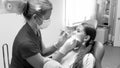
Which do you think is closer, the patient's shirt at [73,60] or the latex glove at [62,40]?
the patient's shirt at [73,60]

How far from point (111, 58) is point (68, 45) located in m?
2.25

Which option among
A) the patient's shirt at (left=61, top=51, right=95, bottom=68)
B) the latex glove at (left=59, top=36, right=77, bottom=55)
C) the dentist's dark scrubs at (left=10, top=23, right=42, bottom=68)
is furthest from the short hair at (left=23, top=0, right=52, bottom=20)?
the patient's shirt at (left=61, top=51, right=95, bottom=68)

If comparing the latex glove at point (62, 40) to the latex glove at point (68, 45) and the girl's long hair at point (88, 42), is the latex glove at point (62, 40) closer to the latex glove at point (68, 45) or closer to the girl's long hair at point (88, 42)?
the latex glove at point (68, 45)

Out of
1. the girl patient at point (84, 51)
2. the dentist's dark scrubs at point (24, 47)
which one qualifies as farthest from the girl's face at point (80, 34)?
the dentist's dark scrubs at point (24, 47)

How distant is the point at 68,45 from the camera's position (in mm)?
1635

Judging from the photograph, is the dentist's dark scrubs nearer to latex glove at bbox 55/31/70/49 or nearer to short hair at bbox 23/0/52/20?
short hair at bbox 23/0/52/20

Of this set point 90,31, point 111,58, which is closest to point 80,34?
point 90,31

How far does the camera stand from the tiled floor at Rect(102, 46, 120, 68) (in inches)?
126

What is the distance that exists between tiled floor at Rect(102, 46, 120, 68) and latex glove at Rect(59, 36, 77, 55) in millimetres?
1686

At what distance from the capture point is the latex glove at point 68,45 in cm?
161

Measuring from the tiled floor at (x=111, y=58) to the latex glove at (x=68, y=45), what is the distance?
5.53 ft

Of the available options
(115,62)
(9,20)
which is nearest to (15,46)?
(9,20)

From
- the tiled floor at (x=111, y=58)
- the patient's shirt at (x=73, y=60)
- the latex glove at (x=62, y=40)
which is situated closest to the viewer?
the patient's shirt at (x=73, y=60)

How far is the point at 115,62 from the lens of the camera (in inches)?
132
